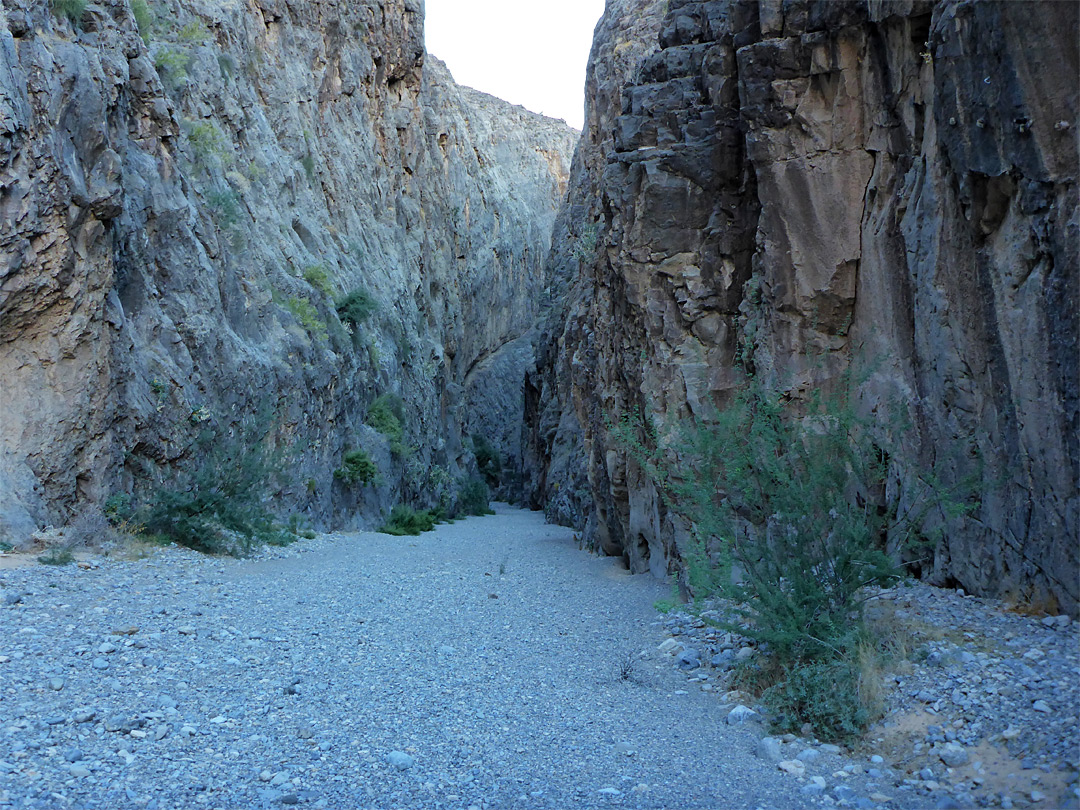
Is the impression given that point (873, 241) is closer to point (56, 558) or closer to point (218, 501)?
point (56, 558)

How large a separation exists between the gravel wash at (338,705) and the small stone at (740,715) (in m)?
0.07

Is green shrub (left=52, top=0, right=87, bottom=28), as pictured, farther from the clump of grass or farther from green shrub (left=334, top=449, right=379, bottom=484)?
green shrub (left=334, top=449, right=379, bottom=484)

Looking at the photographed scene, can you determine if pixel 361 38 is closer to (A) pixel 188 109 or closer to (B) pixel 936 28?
(A) pixel 188 109

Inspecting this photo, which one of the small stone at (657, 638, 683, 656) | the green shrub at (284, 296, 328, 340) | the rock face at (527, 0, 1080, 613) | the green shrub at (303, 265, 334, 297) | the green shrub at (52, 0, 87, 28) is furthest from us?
the green shrub at (303, 265, 334, 297)

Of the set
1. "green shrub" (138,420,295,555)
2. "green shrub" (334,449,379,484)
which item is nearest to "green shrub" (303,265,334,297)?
"green shrub" (334,449,379,484)

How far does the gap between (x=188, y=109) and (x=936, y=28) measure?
1669 cm

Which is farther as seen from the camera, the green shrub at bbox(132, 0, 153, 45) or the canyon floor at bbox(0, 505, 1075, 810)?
the green shrub at bbox(132, 0, 153, 45)

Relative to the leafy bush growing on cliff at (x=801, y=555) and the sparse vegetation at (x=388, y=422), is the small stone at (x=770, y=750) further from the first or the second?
the sparse vegetation at (x=388, y=422)

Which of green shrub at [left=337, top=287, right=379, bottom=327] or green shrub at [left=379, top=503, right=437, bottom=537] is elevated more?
green shrub at [left=337, top=287, right=379, bottom=327]

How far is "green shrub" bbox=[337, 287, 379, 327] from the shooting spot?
2334 centimetres

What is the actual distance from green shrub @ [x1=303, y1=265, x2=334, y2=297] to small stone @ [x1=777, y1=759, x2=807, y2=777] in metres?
19.1

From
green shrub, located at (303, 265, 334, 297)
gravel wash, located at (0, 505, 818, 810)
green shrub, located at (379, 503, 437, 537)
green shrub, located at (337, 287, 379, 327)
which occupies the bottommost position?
green shrub, located at (379, 503, 437, 537)

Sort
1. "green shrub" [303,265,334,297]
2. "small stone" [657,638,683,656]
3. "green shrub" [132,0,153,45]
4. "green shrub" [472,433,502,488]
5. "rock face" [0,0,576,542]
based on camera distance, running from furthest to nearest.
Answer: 1. "green shrub" [472,433,502,488]
2. "green shrub" [303,265,334,297]
3. "green shrub" [132,0,153,45]
4. "rock face" [0,0,576,542]
5. "small stone" [657,638,683,656]

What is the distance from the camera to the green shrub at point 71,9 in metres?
12.2
